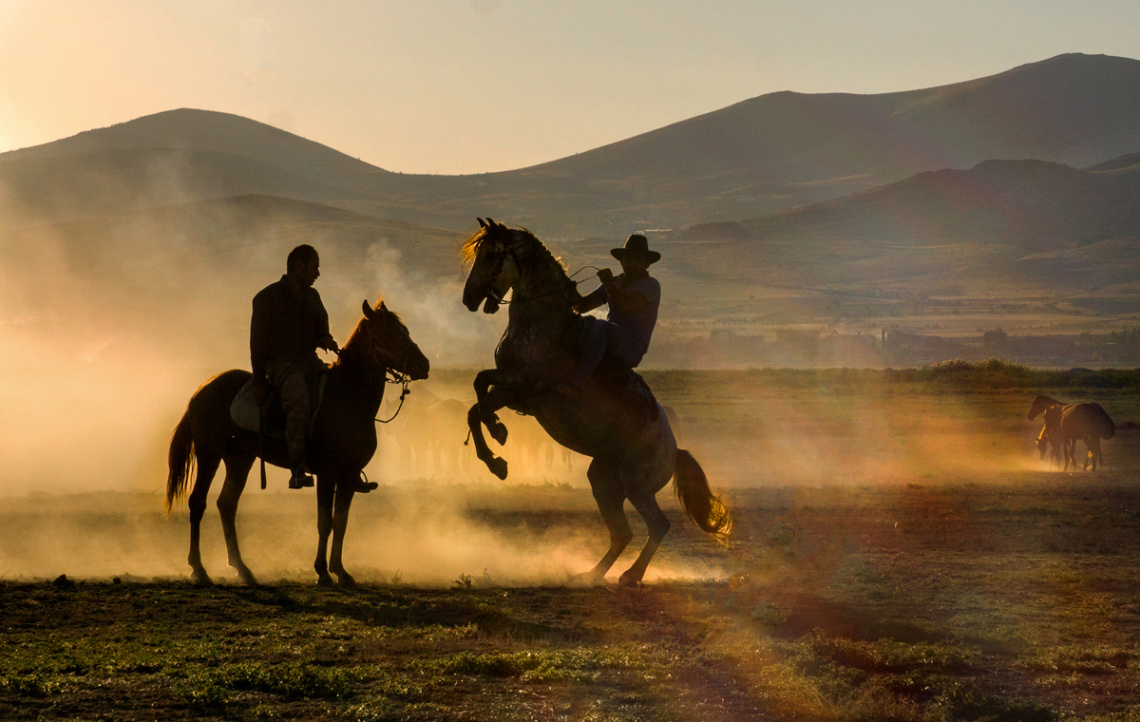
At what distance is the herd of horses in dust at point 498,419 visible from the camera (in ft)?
33.1

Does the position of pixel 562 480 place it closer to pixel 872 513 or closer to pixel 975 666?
pixel 872 513

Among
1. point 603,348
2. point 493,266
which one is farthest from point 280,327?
point 603,348

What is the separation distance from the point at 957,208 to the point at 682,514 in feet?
575

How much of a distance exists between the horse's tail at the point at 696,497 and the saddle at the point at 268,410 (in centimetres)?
329

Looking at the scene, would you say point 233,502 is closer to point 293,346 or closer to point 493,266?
point 293,346

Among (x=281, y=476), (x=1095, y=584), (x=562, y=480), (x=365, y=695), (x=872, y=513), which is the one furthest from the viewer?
(x=562, y=480)

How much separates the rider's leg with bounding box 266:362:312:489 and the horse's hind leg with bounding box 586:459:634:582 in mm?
2509

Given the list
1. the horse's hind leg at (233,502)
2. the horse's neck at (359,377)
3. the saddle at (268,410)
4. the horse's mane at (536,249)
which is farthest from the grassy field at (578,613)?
the horse's mane at (536,249)

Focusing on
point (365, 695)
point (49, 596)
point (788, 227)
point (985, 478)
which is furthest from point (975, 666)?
point (788, 227)

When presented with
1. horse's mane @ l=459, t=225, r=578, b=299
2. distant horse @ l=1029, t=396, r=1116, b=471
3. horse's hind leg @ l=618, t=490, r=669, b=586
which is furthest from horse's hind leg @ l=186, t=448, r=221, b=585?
distant horse @ l=1029, t=396, r=1116, b=471

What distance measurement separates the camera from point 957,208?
181625mm

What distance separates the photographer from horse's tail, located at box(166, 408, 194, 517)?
1179 cm

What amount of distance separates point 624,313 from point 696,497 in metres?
1.98

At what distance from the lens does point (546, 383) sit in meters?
10.0
